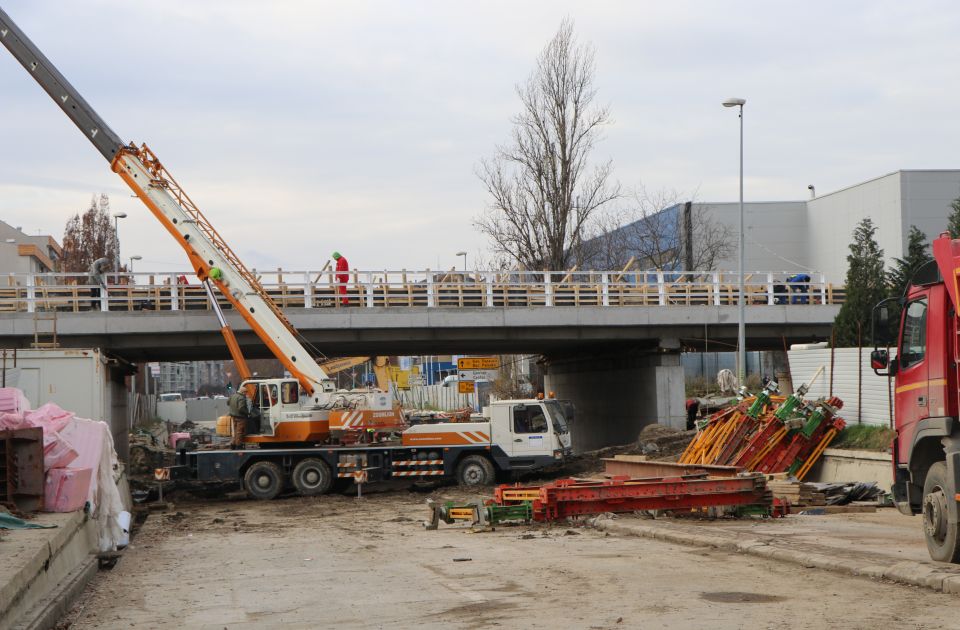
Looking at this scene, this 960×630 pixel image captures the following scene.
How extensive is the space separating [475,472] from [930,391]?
17.4 meters

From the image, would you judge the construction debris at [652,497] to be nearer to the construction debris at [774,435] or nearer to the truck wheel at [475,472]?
the construction debris at [774,435]

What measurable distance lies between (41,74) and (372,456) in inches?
505

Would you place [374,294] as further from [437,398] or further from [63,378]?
[437,398]

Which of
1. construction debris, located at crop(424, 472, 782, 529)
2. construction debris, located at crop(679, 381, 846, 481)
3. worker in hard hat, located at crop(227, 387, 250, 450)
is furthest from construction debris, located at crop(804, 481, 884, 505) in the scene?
worker in hard hat, located at crop(227, 387, 250, 450)

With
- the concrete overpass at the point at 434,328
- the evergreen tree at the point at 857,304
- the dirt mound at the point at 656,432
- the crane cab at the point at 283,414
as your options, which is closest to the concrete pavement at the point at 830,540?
the evergreen tree at the point at 857,304

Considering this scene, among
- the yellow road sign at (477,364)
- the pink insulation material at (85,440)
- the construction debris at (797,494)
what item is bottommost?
the construction debris at (797,494)

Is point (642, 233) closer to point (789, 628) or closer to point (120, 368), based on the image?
point (120, 368)

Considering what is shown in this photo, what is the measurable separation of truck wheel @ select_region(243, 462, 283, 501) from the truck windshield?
22.8 ft

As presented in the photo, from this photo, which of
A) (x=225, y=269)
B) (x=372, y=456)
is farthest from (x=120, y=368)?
(x=372, y=456)

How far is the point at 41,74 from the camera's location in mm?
28375

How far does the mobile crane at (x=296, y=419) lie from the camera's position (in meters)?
27.6

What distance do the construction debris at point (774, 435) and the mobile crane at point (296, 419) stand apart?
5.19 m

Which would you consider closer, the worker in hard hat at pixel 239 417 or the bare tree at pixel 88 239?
the worker in hard hat at pixel 239 417

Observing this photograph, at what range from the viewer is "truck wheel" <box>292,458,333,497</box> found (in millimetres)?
27531
